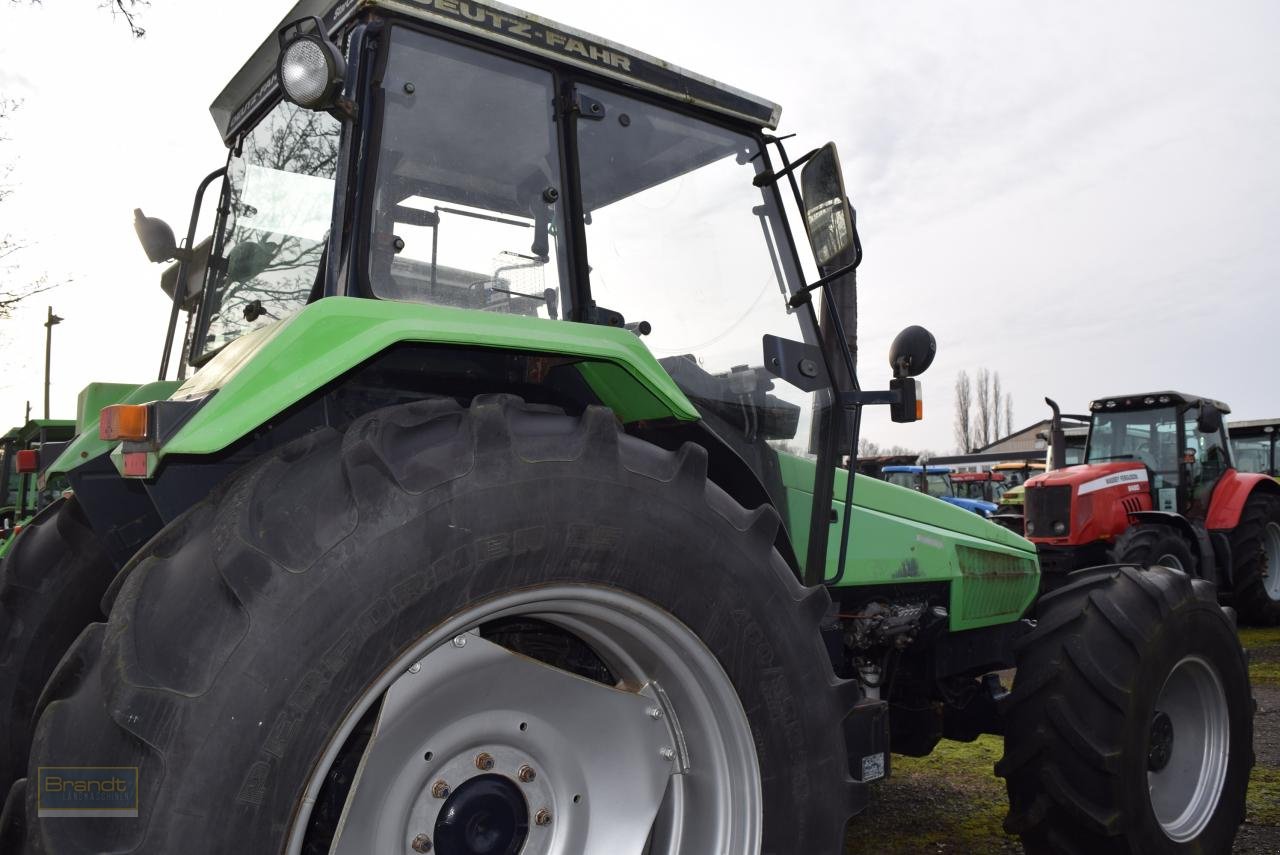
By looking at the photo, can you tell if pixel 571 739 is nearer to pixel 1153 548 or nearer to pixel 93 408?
pixel 93 408

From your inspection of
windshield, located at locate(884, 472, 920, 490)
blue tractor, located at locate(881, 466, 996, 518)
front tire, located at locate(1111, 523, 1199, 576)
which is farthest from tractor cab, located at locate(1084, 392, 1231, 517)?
windshield, located at locate(884, 472, 920, 490)

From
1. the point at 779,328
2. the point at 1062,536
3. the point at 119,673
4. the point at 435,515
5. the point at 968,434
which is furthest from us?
the point at 968,434

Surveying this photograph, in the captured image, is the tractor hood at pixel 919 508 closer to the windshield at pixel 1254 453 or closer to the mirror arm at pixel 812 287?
the mirror arm at pixel 812 287

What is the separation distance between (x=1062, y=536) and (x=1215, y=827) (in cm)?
696

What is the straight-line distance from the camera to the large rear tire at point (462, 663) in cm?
139

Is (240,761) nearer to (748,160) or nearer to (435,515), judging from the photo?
(435,515)

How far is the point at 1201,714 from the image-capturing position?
3.30 metres

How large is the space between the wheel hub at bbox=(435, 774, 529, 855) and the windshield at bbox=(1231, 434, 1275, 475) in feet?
51.1

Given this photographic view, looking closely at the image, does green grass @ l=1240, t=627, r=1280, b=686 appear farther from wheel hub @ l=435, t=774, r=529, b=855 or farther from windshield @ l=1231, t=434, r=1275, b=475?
wheel hub @ l=435, t=774, r=529, b=855

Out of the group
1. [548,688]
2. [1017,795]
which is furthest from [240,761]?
[1017,795]

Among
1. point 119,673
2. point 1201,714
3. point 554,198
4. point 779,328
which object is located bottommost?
point 1201,714

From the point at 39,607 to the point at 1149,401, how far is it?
35.9 feet

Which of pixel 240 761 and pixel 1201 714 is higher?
pixel 240 761

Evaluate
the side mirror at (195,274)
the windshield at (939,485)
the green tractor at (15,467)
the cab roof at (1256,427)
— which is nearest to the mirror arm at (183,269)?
the side mirror at (195,274)
